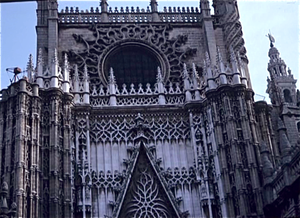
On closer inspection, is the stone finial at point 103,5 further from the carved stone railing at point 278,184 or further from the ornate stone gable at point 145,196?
the carved stone railing at point 278,184

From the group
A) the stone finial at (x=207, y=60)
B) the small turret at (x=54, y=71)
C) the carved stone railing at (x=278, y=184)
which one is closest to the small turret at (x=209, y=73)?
the stone finial at (x=207, y=60)

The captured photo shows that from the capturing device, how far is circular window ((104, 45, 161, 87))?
26.4 metres

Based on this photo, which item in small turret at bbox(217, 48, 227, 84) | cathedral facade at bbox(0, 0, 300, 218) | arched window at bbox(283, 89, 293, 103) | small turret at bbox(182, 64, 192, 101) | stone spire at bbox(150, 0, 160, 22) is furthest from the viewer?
arched window at bbox(283, 89, 293, 103)

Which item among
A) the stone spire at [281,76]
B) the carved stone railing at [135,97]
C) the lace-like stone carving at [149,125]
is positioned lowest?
the lace-like stone carving at [149,125]

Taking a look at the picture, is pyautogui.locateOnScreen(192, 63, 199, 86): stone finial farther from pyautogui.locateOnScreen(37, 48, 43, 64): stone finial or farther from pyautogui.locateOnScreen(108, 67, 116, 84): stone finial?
pyautogui.locateOnScreen(37, 48, 43, 64): stone finial

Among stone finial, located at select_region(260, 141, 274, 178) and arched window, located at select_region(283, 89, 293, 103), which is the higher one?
arched window, located at select_region(283, 89, 293, 103)

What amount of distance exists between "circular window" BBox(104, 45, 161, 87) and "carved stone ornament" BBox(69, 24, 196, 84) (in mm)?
279

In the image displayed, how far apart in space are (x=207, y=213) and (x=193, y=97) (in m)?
5.66

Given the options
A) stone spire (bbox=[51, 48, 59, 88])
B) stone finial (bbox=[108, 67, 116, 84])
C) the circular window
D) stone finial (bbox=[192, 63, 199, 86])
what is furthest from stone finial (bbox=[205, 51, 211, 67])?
stone spire (bbox=[51, 48, 59, 88])

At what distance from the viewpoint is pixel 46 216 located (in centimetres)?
1989

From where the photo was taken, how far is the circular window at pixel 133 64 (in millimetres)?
26438

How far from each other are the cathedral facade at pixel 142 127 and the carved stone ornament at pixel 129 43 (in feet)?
0.18

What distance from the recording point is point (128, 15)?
28.2 meters

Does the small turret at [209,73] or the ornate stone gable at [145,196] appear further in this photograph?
the small turret at [209,73]
